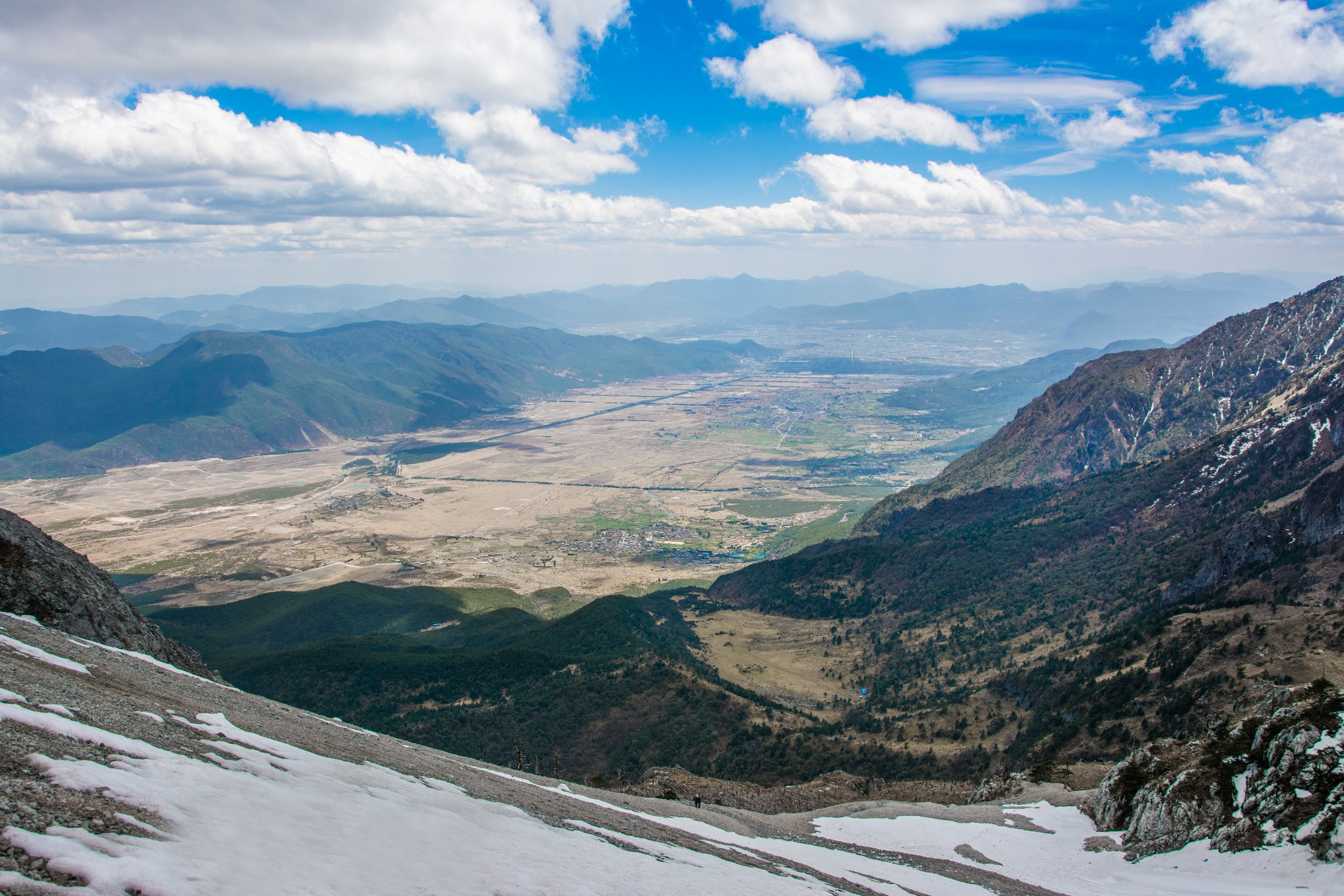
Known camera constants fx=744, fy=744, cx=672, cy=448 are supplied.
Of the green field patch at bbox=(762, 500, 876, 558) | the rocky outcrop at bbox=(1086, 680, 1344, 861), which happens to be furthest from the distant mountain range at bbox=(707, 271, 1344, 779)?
the green field patch at bbox=(762, 500, 876, 558)

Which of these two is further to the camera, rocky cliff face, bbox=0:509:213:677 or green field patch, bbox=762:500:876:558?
green field patch, bbox=762:500:876:558

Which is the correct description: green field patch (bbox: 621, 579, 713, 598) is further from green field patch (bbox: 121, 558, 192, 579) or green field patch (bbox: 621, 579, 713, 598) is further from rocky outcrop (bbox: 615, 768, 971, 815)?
green field patch (bbox: 121, 558, 192, 579)

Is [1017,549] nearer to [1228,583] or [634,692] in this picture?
[1228,583]

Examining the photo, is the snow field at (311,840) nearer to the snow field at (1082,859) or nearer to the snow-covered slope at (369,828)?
the snow-covered slope at (369,828)

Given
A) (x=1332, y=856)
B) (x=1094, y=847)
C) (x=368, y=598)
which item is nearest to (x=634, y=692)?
(x=1094, y=847)

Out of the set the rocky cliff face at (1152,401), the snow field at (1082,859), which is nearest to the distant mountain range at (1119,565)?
the rocky cliff face at (1152,401)
